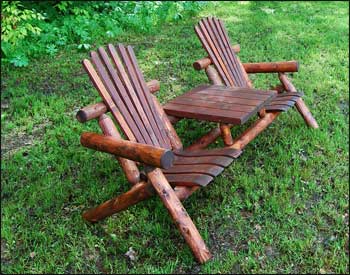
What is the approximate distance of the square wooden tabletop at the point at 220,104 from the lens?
3101mm

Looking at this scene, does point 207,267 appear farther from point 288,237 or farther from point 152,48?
point 152,48

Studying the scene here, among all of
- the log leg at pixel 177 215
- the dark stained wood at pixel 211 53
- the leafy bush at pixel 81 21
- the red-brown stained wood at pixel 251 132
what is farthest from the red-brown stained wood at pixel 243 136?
the leafy bush at pixel 81 21

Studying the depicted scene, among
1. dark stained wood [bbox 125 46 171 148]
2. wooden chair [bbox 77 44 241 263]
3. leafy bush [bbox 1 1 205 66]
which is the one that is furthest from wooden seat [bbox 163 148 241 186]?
leafy bush [bbox 1 1 205 66]

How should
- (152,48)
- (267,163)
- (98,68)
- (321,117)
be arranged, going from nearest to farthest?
(98,68) → (267,163) → (321,117) → (152,48)

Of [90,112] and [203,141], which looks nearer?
[90,112]

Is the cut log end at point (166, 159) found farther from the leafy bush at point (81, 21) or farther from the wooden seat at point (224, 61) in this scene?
the leafy bush at point (81, 21)

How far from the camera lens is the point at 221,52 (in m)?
4.27

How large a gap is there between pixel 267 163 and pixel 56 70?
10.7ft

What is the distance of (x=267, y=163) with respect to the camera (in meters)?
3.58

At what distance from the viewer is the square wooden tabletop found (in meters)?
3.10

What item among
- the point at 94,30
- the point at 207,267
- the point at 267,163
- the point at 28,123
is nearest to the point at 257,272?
the point at 207,267

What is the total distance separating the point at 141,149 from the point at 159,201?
2.83 feet

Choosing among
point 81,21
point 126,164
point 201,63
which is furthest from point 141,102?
point 81,21

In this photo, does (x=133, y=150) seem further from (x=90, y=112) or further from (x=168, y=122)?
(x=168, y=122)
